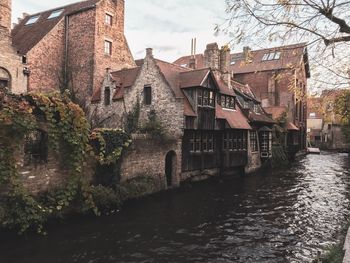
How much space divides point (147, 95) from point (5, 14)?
34.2 feet

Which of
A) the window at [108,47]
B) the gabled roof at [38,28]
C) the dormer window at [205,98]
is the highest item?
the gabled roof at [38,28]

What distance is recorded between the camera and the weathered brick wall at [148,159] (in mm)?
15898

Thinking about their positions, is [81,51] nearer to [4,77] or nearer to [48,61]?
[48,61]

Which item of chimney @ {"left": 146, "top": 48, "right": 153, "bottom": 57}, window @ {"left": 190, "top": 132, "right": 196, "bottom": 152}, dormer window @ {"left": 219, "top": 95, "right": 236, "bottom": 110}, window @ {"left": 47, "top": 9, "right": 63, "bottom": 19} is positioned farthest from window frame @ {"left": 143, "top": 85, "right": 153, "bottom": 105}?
window @ {"left": 47, "top": 9, "right": 63, "bottom": 19}

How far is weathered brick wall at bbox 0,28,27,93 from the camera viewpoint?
66.4 feet

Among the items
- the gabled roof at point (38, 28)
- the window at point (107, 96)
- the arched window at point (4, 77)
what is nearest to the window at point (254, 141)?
the window at point (107, 96)

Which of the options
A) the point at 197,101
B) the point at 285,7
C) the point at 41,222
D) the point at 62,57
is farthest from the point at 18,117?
the point at 62,57

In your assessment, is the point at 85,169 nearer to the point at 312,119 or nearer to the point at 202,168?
the point at 202,168

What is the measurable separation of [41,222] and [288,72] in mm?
8975

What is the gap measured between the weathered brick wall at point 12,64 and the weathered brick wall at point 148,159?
10903mm

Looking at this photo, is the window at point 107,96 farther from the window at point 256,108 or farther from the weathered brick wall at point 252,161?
the window at point 256,108

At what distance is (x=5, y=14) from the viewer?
20.3 m

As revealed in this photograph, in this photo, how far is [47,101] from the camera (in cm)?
1155

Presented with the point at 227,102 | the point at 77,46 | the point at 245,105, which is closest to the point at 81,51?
the point at 77,46
